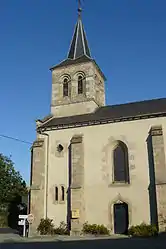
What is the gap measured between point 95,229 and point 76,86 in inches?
552

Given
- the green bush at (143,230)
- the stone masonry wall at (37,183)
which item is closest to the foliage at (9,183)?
the stone masonry wall at (37,183)

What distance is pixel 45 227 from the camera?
74.0 ft

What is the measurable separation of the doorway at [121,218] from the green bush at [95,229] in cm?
91

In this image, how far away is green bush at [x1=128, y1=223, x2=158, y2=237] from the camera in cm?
1981

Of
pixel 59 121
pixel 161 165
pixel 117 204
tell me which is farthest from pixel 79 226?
pixel 59 121

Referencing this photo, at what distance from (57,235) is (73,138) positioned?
7405mm

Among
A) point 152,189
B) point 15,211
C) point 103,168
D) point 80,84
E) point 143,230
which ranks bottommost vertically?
point 15,211

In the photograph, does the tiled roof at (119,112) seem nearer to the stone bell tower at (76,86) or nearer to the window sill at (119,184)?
the stone bell tower at (76,86)

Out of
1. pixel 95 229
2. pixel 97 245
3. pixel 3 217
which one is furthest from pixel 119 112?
pixel 3 217

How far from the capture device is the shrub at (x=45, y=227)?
73.7 feet

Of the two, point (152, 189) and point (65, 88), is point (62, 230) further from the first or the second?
point (65, 88)

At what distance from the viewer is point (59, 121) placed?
26.7 m

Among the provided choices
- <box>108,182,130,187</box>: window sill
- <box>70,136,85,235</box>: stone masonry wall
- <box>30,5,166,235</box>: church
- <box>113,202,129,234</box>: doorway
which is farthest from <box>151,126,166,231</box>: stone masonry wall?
<box>70,136,85,235</box>: stone masonry wall

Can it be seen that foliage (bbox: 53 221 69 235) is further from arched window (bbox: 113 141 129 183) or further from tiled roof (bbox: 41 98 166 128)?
tiled roof (bbox: 41 98 166 128)
